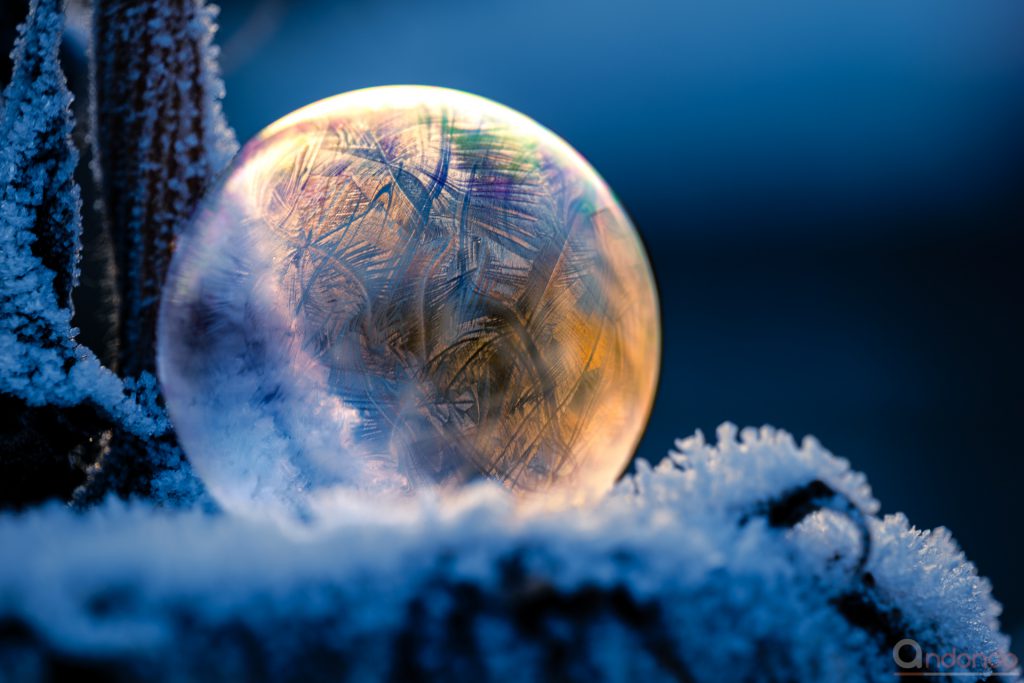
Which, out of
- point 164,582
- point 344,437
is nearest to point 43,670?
point 164,582

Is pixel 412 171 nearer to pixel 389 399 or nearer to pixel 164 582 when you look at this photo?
pixel 389 399

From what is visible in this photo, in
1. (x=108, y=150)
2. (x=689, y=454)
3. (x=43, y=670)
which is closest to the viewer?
(x=43, y=670)

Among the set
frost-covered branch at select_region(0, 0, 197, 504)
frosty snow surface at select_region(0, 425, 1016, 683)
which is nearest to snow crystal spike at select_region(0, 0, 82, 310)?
frost-covered branch at select_region(0, 0, 197, 504)

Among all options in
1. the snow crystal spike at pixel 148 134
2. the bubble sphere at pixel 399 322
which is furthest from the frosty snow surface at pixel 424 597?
the snow crystal spike at pixel 148 134

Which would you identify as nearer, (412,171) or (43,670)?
(43,670)

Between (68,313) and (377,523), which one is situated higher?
(68,313)

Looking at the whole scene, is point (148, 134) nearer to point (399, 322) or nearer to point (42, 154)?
point (42, 154)

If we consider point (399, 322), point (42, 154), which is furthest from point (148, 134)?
point (399, 322)
